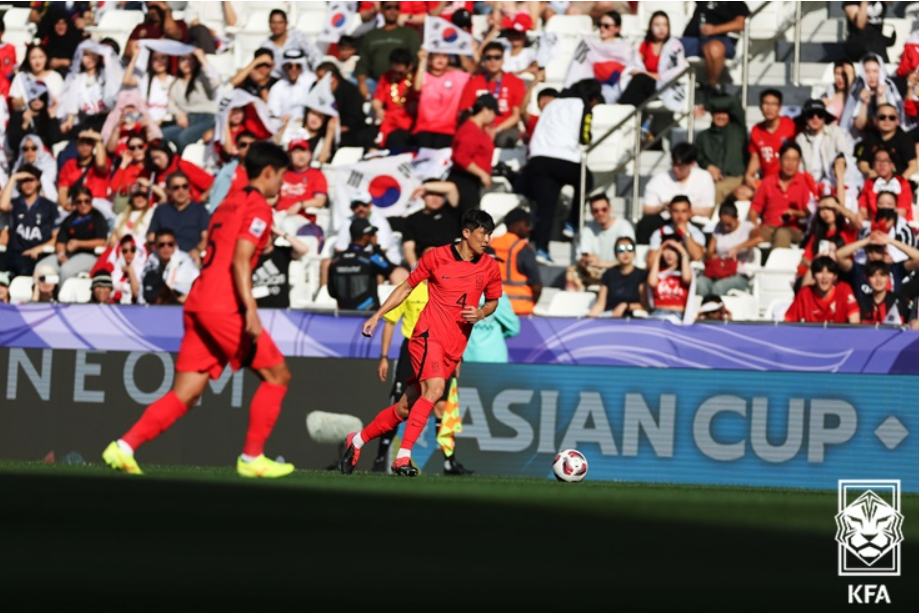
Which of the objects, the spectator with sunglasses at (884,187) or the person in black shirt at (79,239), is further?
the person in black shirt at (79,239)

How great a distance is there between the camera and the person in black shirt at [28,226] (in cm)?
2062

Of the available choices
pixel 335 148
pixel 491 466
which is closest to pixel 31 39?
pixel 335 148

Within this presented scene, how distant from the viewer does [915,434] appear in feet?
51.7

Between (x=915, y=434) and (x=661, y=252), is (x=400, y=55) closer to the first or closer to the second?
(x=661, y=252)

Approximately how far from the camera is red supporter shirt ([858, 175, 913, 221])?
1806cm

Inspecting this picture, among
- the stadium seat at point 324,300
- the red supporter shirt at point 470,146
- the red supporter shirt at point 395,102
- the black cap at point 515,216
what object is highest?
the red supporter shirt at point 395,102

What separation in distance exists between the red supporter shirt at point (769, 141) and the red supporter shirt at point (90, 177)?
7.95 m

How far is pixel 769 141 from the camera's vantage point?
19.4m

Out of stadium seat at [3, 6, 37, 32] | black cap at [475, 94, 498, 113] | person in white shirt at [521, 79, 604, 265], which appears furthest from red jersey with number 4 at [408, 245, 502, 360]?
stadium seat at [3, 6, 37, 32]

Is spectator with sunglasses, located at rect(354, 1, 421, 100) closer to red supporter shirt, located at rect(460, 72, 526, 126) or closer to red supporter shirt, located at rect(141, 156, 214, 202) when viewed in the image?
red supporter shirt, located at rect(460, 72, 526, 126)

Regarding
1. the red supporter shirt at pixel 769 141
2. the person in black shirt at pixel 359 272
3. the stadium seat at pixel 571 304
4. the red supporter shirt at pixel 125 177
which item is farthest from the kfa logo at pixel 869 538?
the red supporter shirt at pixel 125 177

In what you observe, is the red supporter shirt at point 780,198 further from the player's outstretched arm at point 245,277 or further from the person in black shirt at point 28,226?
the player's outstretched arm at point 245,277

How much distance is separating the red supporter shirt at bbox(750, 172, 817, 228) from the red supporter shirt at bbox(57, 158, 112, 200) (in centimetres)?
807

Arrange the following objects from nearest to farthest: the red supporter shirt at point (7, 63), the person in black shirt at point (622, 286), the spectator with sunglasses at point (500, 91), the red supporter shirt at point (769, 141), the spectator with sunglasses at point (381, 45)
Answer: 1. the person in black shirt at point (622, 286)
2. the red supporter shirt at point (769, 141)
3. the spectator with sunglasses at point (500, 91)
4. the spectator with sunglasses at point (381, 45)
5. the red supporter shirt at point (7, 63)
